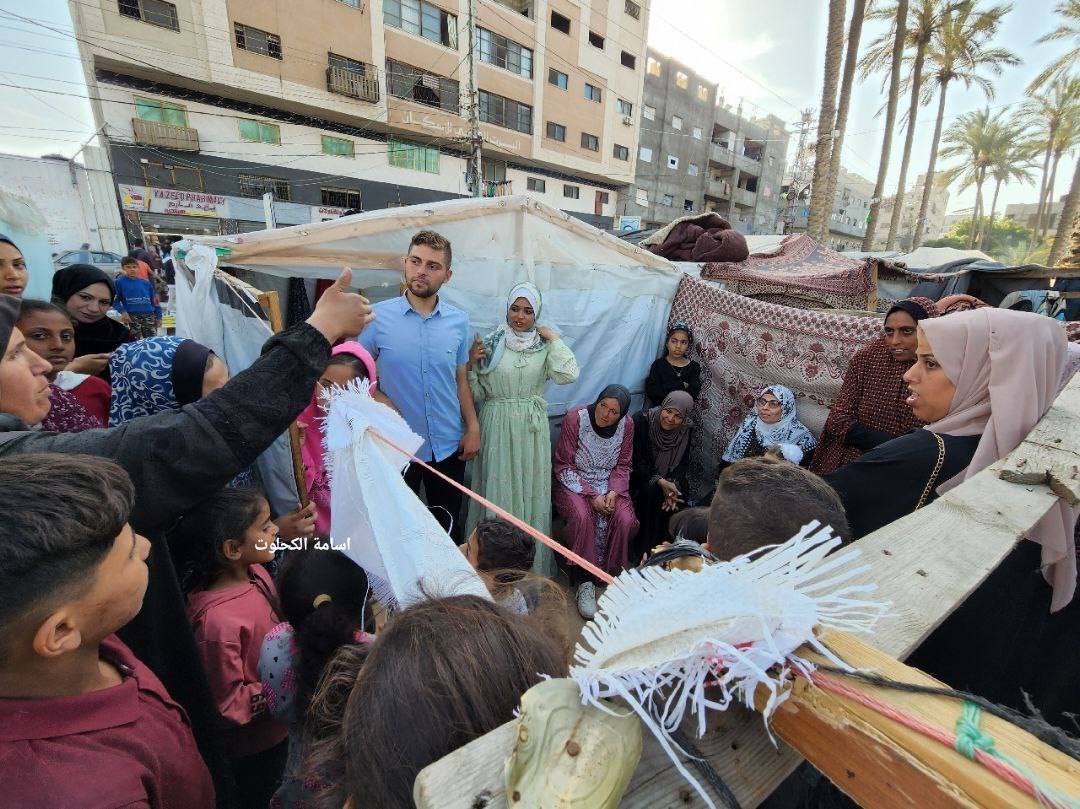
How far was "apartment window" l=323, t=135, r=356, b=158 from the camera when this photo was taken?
17.8 m

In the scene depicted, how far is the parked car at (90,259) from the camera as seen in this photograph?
12.2 metres

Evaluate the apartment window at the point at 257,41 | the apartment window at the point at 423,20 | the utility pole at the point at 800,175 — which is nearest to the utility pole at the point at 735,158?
the utility pole at the point at 800,175

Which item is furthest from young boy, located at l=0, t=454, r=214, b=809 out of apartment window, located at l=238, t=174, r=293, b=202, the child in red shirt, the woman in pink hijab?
apartment window, located at l=238, t=174, r=293, b=202

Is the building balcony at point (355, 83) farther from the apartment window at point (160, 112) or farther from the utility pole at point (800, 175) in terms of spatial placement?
the utility pole at point (800, 175)

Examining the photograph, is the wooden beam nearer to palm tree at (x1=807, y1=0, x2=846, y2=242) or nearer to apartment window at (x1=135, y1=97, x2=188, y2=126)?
palm tree at (x1=807, y1=0, x2=846, y2=242)

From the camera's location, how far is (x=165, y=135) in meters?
14.4

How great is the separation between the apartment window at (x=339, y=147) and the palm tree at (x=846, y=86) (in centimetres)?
1665

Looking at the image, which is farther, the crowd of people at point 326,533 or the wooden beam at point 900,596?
the crowd of people at point 326,533

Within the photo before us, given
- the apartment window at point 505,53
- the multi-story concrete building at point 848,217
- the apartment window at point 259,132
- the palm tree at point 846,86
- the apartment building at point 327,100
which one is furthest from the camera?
the multi-story concrete building at point 848,217

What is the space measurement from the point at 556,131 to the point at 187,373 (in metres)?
25.9

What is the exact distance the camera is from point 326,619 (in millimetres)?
1503

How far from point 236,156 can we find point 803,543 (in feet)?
68.7

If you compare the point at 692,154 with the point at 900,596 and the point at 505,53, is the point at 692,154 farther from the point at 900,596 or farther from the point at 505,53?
the point at 900,596

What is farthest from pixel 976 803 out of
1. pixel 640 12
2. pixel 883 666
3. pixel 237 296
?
pixel 640 12
